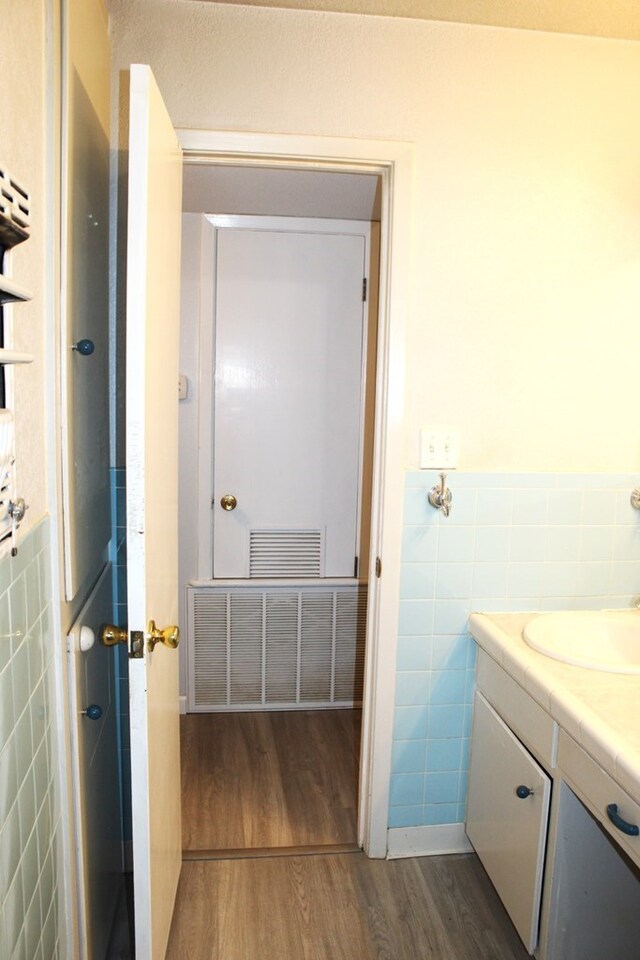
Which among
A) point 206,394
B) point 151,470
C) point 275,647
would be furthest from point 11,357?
point 275,647

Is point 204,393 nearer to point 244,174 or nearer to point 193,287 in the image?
point 193,287

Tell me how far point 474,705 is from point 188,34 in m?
2.00

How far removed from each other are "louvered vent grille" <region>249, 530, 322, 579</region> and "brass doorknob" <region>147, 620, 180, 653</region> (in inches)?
60.7

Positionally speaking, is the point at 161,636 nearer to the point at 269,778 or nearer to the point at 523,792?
the point at 523,792

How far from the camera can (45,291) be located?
3.85 feet

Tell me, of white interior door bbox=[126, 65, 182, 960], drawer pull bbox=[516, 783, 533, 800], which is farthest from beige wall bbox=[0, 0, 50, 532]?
drawer pull bbox=[516, 783, 533, 800]

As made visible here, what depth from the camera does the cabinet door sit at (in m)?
1.59

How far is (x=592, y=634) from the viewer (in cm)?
190

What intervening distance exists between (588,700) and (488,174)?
54.1 inches

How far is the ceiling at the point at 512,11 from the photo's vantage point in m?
1.71

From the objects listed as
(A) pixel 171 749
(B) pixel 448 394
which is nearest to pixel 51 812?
(A) pixel 171 749

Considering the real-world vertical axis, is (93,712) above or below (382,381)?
below

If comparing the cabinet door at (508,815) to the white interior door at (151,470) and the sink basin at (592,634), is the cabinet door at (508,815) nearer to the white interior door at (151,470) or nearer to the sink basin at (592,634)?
the sink basin at (592,634)

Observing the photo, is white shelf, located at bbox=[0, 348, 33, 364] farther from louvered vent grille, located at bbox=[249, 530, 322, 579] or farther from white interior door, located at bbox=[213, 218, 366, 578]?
louvered vent grille, located at bbox=[249, 530, 322, 579]
